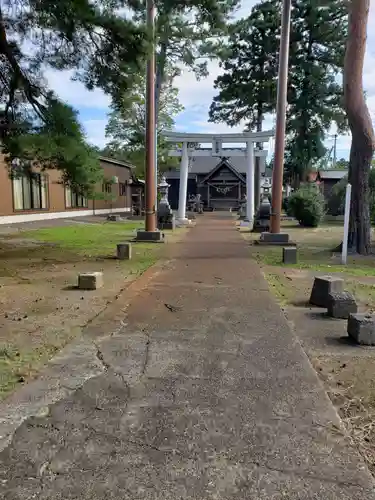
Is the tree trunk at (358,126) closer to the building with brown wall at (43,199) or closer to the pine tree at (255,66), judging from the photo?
the building with brown wall at (43,199)

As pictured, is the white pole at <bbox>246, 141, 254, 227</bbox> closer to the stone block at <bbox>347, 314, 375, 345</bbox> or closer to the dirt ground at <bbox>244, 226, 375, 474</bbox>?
the dirt ground at <bbox>244, 226, 375, 474</bbox>

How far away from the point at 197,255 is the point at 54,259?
11.7ft

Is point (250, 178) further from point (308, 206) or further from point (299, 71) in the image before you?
point (299, 71)

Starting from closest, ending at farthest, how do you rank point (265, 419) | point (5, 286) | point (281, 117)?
point (265, 419) < point (5, 286) < point (281, 117)

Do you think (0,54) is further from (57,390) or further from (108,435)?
(108,435)

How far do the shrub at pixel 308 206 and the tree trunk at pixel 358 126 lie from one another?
33.6 feet

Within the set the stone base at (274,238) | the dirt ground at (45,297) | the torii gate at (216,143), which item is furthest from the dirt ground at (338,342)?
the torii gate at (216,143)

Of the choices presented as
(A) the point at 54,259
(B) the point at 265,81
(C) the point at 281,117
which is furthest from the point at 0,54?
(B) the point at 265,81

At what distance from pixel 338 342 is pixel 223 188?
40933 mm

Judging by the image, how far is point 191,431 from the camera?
266cm

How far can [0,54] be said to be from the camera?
976 centimetres

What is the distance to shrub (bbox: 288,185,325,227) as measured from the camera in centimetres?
2233

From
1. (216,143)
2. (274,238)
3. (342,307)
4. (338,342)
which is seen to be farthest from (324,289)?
(216,143)

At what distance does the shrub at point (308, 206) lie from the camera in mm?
22328
